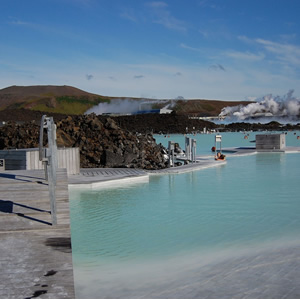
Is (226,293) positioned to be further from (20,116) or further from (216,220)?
(20,116)

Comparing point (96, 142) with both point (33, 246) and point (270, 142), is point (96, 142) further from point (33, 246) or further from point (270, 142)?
point (33, 246)

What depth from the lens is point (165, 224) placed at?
7.38m

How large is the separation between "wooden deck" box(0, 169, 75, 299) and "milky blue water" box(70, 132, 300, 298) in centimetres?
80

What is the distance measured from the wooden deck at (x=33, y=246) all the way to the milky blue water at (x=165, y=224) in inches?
31.4

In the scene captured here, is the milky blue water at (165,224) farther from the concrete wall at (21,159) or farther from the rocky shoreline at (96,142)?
the rocky shoreline at (96,142)

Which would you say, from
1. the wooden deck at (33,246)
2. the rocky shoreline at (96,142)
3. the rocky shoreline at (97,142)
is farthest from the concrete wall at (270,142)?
the wooden deck at (33,246)

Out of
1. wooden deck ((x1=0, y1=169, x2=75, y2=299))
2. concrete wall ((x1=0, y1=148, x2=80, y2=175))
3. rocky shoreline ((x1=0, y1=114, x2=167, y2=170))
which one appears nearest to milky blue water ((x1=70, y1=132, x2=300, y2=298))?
wooden deck ((x1=0, y1=169, x2=75, y2=299))

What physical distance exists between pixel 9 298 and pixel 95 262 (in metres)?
2.65

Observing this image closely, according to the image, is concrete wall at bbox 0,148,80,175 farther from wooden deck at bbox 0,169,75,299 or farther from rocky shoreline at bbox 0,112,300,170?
rocky shoreline at bbox 0,112,300,170

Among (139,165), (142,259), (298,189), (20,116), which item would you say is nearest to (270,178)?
(298,189)

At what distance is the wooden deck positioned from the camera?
113 inches

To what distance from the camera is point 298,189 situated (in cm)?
1127

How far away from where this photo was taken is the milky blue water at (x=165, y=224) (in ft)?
16.9

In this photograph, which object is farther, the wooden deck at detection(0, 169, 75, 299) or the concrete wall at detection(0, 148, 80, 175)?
the concrete wall at detection(0, 148, 80, 175)
